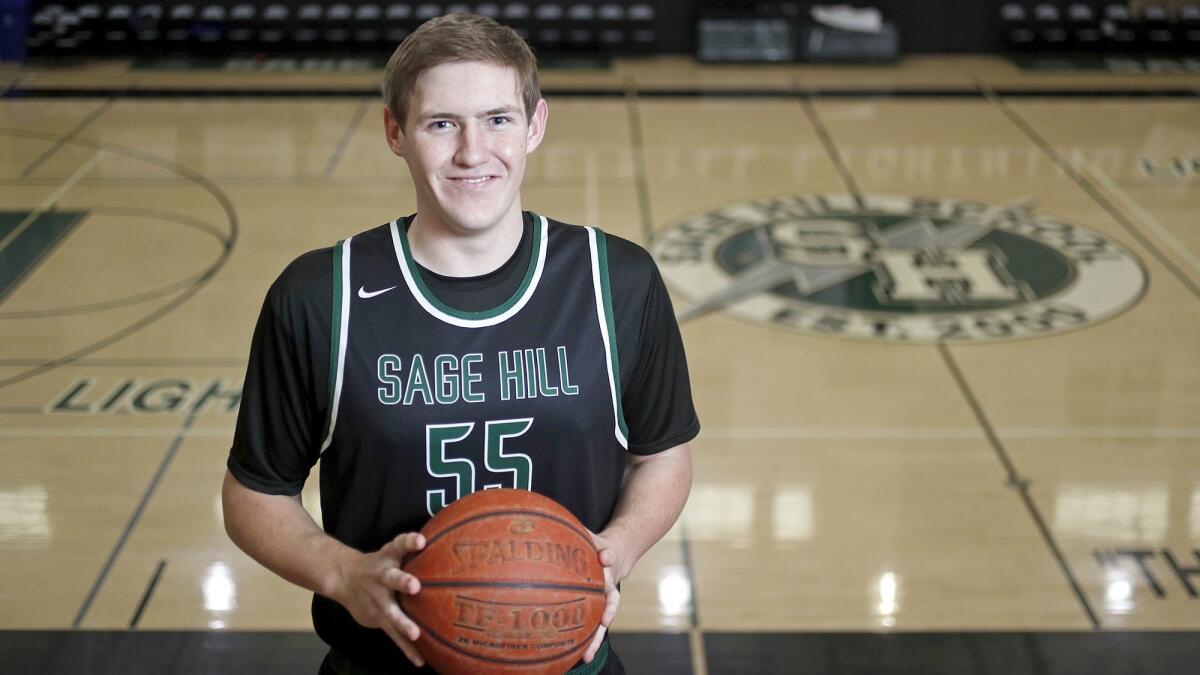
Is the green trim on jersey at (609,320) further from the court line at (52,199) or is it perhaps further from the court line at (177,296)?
the court line at (52,199)

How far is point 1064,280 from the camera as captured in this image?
243 inches

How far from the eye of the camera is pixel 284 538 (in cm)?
195

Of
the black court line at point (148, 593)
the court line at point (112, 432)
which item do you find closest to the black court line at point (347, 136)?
the court line at point (112, 432)

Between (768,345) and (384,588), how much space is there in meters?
3.86

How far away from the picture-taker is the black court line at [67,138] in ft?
24.5

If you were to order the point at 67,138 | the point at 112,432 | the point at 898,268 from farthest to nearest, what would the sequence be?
the point at 67,138
the point at 898,268
the point at 112,432

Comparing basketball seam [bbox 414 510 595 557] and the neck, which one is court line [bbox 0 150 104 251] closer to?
the neck

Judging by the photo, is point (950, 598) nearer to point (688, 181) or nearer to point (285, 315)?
point (285, 315)

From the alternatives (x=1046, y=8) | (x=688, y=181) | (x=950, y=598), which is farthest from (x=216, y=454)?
(x=1046, y=8)

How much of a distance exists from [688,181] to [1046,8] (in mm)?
4089

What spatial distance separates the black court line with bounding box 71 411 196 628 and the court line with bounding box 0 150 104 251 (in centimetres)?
217

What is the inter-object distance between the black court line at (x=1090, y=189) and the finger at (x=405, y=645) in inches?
196

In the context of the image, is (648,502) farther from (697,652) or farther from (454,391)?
(697,652)

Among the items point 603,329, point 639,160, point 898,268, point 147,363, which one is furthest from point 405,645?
point 639,160
